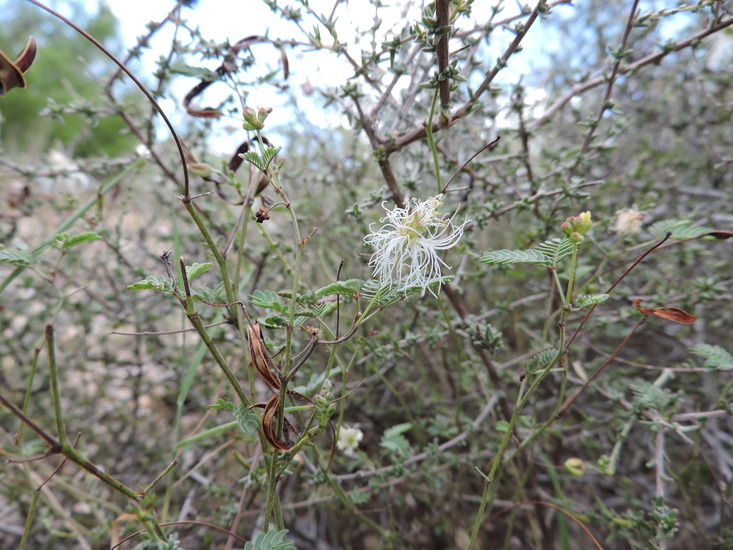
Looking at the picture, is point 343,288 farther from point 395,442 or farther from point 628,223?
point 628,223

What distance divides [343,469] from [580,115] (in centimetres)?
87

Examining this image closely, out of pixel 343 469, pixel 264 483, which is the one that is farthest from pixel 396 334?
pixel 264 483

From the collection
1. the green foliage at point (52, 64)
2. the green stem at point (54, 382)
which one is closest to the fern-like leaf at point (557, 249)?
the green stem at point (54, 382)

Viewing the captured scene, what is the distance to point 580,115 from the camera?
0.88 meters

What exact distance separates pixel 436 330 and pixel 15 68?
0.62 m

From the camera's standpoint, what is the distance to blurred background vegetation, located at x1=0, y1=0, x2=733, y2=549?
65 centimetres

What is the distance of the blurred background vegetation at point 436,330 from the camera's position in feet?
2.13

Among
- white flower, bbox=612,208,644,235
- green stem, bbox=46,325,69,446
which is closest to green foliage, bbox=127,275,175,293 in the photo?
green stem, bbox=46,325,69,446

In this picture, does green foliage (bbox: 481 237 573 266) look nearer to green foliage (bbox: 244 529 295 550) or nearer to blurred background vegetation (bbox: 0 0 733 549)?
blurred background vegetation (bbox: 0 0 733 549)

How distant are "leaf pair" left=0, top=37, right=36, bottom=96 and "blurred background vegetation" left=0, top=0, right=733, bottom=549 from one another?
0.17 m

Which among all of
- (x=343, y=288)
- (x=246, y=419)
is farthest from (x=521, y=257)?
(x=246, y=419)

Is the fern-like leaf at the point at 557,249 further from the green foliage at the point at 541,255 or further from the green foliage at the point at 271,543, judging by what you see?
the green foliage at the point at 271,543

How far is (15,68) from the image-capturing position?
0.45 meters

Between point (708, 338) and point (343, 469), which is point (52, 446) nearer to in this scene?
point (343, 469)
